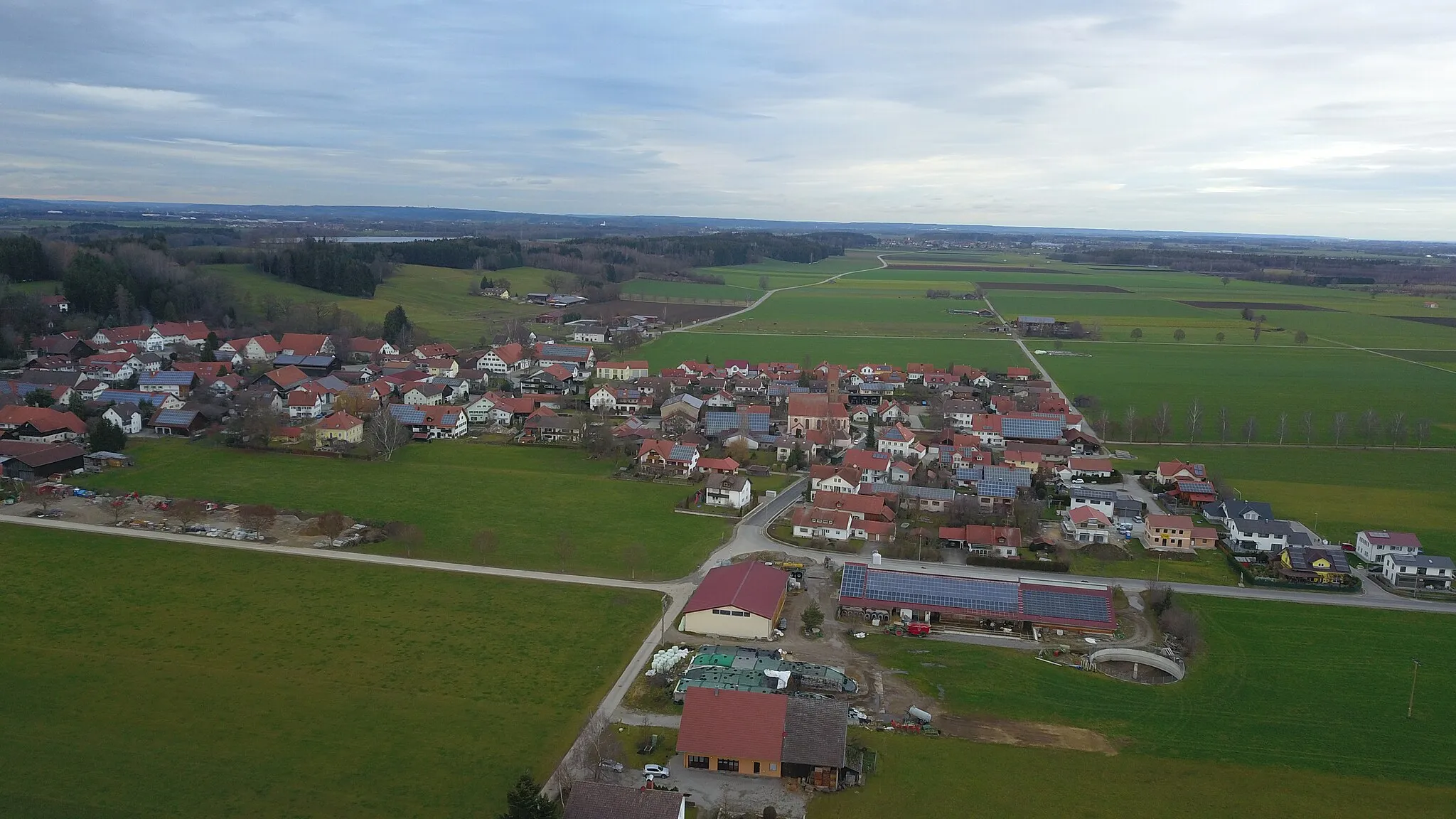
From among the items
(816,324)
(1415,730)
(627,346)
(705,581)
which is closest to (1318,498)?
(1415,730)

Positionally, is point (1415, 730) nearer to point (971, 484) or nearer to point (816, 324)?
point (971, 484)

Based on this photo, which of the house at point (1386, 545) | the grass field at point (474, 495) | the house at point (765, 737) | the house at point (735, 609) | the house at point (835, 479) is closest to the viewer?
the house at point (765, 737)

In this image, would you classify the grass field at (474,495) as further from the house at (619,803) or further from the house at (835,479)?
the house at (619,803)

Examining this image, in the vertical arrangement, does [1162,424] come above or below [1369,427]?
below

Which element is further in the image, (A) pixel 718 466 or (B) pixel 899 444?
(B) pixel 899 444

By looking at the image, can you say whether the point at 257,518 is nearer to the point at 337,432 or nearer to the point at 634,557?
the point at 337,432

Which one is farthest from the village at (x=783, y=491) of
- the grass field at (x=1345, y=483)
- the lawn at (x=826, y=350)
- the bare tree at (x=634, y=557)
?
the lawn at (x=826, y=350)

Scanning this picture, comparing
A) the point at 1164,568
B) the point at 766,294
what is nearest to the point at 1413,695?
the point at 1164,568
